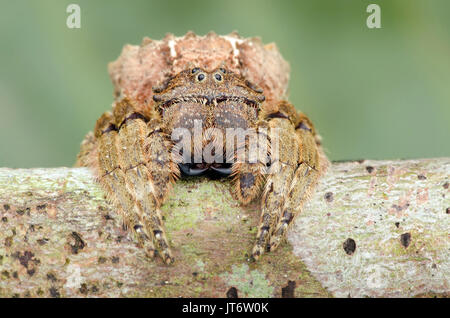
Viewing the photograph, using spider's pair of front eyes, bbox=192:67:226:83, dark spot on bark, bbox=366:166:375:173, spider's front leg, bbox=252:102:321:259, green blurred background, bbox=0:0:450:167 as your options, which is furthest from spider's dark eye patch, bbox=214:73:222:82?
green blurred background, bbox=0:0:450:167

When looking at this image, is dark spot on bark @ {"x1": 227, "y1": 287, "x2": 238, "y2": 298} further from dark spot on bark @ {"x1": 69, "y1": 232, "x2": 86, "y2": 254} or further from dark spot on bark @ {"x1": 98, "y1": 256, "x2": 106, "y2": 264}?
dark spot on bark @ {"x1": 69, "y1": 232, "x2": 86, "y2": 254}

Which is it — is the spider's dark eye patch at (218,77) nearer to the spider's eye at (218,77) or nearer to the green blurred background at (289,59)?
the spider's eye at (218,77)

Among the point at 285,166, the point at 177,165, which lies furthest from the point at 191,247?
the point at 285,166

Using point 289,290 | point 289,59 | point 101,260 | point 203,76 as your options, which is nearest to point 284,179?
point 289,290

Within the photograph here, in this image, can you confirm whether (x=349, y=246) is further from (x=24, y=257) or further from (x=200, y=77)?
(x=24, y=257)

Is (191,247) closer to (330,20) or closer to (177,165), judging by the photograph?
(177,165)

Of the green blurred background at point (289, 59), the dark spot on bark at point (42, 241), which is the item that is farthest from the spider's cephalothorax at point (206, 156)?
the green blurred background at point (289, 59)
